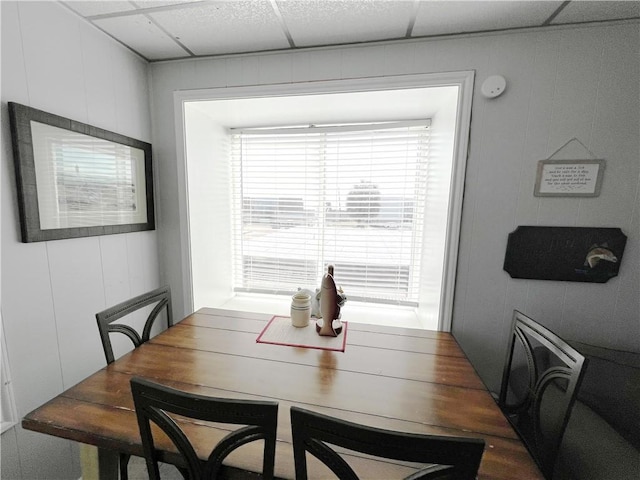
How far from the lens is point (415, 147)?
1914 millimetres

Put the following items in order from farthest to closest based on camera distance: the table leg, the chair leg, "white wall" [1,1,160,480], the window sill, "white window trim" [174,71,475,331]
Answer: the window sill → "white window trim" [174,71,475,331] → "white wall" [1,1,160,480] → the chair leg → the table leg

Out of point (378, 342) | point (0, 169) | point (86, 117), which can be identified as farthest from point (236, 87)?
point (378, 342)

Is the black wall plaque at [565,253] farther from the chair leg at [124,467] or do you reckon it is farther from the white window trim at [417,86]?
the chair leg at [124,467]

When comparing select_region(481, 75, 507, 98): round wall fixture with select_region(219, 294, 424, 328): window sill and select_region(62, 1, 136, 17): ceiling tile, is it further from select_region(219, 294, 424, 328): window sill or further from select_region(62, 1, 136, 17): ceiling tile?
select_region(62, 1, 136, 17): ceiling tile

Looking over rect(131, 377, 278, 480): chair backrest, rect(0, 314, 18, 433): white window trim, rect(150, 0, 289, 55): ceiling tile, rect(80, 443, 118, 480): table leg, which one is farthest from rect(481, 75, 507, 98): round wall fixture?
rect(0, 314, 18, 433): white window trim

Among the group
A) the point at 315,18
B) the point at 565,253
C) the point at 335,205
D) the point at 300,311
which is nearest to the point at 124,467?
the point at 300,311

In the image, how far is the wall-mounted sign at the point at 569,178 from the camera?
134cm

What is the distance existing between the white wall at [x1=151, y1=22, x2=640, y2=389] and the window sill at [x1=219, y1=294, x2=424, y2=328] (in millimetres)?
446

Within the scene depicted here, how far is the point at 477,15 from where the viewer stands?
4.11 ft

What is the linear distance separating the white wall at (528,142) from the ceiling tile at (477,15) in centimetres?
5

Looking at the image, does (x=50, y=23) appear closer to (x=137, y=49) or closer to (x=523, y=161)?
(x=137, y=49)

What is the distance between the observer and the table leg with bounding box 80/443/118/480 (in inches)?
34.2

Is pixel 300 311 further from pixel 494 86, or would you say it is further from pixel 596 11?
pixel 596 11

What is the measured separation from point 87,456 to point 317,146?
204 cm
